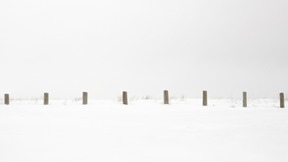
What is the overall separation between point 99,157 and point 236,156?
2.21 m

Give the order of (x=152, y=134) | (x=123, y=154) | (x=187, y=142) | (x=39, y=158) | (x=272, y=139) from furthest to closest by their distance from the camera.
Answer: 1. (x=152, y=134)
2. (x=272, y=139)
3. (x=187, y=142)
4. (x=123, y=154)
5. (x=39, y=158)

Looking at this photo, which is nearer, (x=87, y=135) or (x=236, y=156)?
(x=236, y=156)

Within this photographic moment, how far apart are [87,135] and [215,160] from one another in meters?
3.02

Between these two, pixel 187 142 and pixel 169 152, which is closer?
pixel 169 152

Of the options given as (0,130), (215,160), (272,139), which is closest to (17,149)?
(0,130)

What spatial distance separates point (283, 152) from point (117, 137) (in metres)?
3.22

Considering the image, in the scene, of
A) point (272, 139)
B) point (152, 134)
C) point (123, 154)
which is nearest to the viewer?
point (123, 154)

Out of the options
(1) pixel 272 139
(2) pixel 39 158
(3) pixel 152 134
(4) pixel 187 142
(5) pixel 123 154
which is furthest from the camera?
(3) pixel 152 134

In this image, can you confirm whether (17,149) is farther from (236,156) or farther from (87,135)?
(236,156)

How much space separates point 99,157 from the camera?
4.05 meters

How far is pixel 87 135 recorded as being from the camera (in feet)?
19.1

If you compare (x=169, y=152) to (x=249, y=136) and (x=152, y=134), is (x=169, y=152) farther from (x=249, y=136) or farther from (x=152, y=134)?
(x=249, y=136)

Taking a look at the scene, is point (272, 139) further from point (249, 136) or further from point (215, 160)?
point (215, 160)

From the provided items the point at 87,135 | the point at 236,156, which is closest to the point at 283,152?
the point at 236,156
